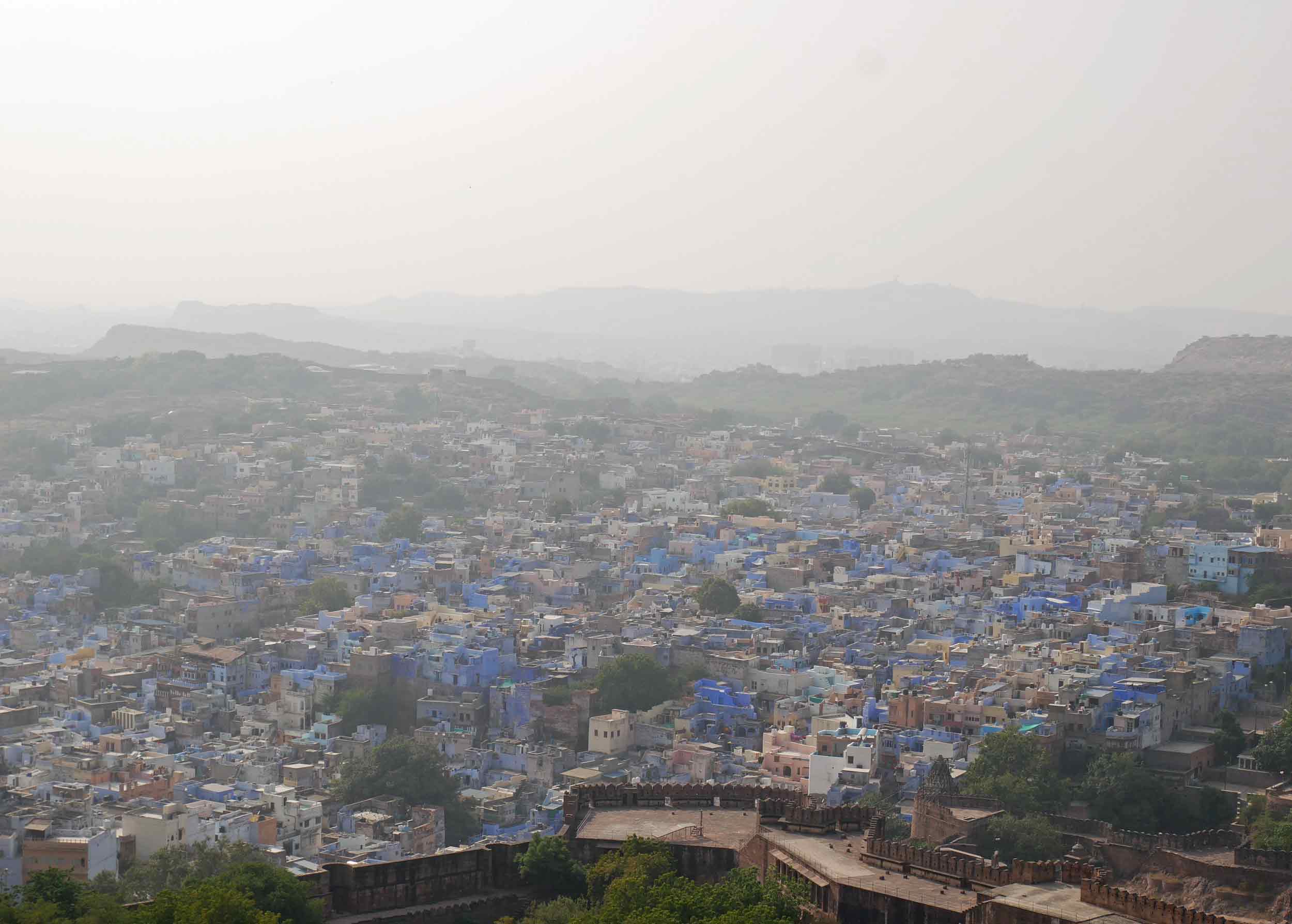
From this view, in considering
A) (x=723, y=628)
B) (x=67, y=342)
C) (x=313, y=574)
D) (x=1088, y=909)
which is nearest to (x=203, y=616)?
(x=313, y=574)

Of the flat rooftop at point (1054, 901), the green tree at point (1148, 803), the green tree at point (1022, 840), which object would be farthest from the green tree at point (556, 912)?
the green tree at point (1148, 803)

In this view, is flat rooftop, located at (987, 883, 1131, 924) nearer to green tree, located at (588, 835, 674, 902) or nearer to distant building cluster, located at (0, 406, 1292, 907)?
green tree, located at (588, 835, 674, 902)

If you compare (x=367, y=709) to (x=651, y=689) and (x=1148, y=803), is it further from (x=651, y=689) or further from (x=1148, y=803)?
(x=1148, y=803)

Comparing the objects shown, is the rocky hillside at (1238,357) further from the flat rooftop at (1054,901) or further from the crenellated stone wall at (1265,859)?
the flat rooftop at (1054,901)

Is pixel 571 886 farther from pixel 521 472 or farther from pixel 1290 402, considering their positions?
pixel 1290 402

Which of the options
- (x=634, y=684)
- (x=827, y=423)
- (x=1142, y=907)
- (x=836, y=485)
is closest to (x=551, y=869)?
(x=1142, y=907)

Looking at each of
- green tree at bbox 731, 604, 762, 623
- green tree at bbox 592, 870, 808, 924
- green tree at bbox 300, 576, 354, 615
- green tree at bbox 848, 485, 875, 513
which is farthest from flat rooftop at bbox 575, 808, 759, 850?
green tree at bbox 848, 485, 875, 513
